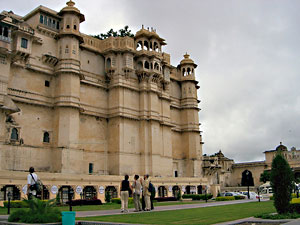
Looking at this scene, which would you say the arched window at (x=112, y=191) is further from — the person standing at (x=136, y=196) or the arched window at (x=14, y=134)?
the person standing at (x=136, y=196)

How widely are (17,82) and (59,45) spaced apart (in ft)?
26.1

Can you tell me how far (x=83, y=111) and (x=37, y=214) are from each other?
3200 centimetres

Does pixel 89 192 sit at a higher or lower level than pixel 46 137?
lower

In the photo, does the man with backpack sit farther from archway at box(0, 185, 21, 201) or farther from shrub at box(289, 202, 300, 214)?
archway at box(0, 185, 21, 201)

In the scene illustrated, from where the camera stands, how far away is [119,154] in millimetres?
46094

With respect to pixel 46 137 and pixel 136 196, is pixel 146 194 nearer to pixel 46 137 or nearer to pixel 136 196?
pixel 136 196

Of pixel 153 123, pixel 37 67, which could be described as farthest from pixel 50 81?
pixel 153 123

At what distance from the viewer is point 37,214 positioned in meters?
12.6

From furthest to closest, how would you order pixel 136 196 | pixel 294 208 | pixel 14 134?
pixel 14 134 < pixel 136 196 < pixel 294 208

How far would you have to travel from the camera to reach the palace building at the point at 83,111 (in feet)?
119

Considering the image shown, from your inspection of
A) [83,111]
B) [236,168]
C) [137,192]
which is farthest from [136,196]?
[236,168]

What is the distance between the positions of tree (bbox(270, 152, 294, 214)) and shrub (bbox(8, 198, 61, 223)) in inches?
353

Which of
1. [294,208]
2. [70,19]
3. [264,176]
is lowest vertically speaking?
[294,208]

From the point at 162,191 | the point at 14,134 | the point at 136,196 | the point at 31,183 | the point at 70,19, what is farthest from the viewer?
the point at 162,191
